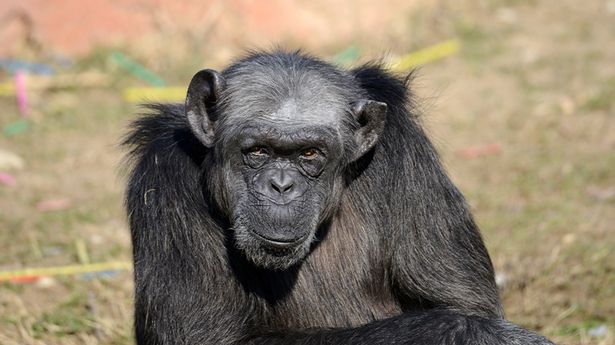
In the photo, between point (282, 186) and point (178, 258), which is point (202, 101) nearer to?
point (282, 186)

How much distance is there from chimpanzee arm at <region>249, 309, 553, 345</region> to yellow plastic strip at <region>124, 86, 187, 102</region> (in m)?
7.53

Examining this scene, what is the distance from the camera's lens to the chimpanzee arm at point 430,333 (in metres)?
5.04

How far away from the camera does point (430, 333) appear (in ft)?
16.6

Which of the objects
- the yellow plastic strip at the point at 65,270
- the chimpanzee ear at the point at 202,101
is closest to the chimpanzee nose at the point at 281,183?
the chimpanzee ear at the point at 202,101

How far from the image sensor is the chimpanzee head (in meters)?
5.15

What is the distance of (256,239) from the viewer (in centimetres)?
518

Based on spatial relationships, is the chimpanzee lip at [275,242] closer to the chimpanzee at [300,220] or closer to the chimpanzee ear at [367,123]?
the chimpanzee at [300,220]

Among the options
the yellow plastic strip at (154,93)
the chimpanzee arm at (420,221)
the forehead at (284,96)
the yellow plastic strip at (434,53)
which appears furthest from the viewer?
the yellow plastic strip at (434,53)

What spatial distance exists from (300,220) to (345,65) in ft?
13.7

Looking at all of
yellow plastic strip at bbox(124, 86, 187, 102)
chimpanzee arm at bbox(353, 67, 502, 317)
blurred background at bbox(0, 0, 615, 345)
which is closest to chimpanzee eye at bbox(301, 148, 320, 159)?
chimpanzee arm at bbox(353, 67, 502, 317)

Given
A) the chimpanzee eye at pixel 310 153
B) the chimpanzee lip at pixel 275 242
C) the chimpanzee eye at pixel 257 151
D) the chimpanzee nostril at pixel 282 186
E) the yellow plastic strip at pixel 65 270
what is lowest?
the chimpanzee lip at pixel 275 242

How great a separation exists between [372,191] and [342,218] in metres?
0.25

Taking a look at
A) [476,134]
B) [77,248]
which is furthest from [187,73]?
[77,248]

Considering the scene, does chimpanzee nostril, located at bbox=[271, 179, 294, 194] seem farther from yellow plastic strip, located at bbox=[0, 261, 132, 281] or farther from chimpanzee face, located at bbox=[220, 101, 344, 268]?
yellow plastic strip, located at bbox=[0, 261, 132, 281]
